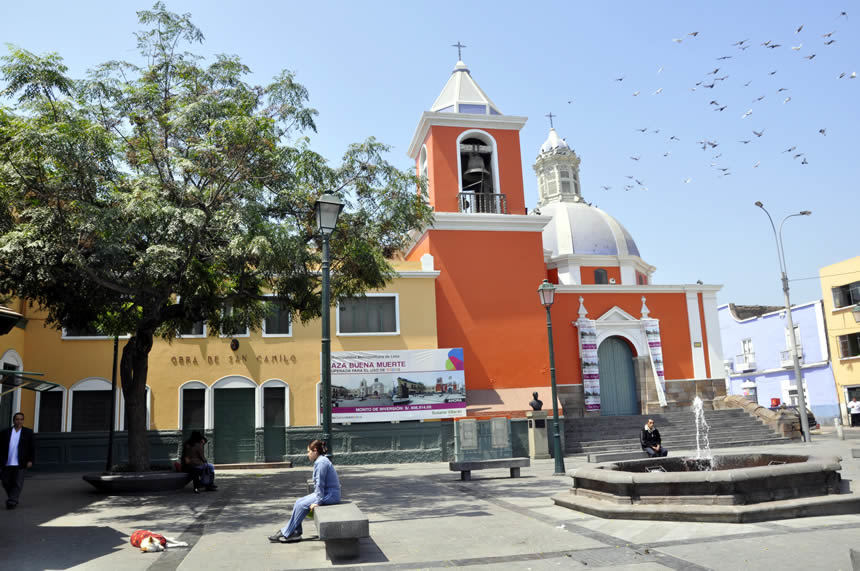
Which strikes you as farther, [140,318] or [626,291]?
[626,291]

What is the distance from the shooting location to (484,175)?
24.1m

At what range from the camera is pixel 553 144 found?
130 ft

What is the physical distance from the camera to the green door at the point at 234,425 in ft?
63.2

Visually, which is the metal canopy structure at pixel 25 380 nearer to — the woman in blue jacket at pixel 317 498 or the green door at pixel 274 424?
the woman in blue jacket at pixel 317 498

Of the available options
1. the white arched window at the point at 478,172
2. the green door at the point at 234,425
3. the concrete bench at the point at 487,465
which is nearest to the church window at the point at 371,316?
the green door at the point at 234,425

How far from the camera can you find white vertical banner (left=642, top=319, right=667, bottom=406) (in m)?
25.1

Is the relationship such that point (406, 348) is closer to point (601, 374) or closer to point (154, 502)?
point (601, 374)

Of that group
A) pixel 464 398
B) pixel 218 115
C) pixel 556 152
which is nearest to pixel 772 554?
pixel 218 115

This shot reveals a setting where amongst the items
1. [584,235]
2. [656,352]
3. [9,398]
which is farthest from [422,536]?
[584,235]

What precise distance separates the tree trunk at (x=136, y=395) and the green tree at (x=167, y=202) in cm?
3

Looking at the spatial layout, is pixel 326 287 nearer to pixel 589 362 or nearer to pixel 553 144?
pixel 589 362

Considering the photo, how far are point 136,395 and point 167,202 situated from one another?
13.4 feet

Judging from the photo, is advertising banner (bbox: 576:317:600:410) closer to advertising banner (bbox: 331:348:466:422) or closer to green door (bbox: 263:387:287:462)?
advertising banner (bbox: 331:348:466:422)

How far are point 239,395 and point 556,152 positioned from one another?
2558cm
